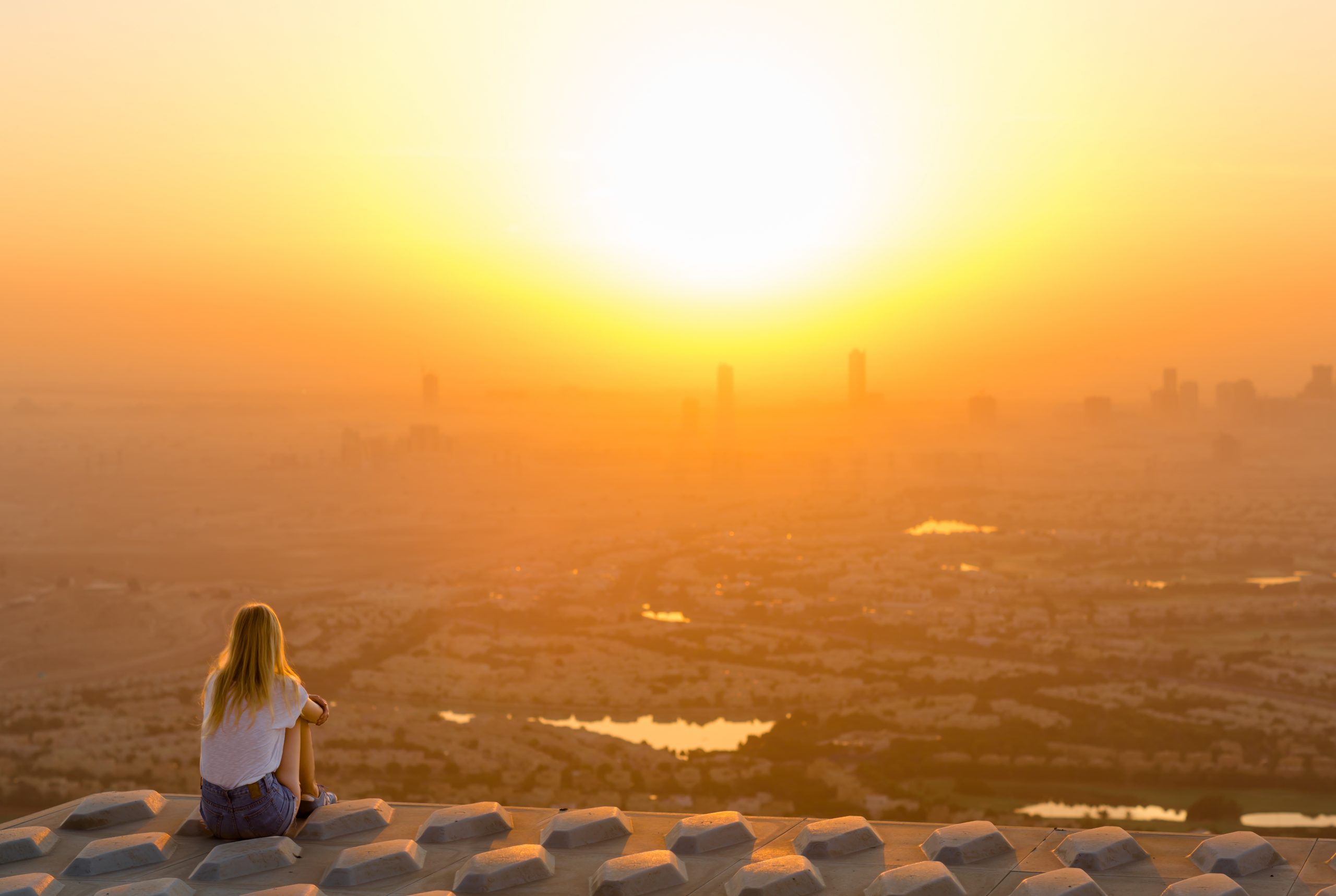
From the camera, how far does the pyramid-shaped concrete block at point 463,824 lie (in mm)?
7242

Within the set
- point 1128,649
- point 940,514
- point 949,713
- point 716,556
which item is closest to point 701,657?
point 949,713

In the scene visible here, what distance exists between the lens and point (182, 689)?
7606 cm

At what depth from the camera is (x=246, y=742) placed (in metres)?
6.99

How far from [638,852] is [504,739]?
55564 millimetres

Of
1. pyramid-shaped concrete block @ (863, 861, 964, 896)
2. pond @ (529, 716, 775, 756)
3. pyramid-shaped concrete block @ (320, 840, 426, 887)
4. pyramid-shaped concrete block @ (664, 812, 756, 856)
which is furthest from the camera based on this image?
pond @ (529, 716, 775, 756)

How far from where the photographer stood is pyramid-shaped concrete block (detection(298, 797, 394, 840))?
288 inches

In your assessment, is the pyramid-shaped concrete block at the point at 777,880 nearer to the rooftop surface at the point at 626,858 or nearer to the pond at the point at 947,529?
the rooftop surface at the point at 626,858

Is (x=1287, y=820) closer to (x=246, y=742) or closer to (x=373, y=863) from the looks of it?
(x=373, y=863)

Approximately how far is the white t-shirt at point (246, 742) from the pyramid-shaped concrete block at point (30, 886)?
95cm

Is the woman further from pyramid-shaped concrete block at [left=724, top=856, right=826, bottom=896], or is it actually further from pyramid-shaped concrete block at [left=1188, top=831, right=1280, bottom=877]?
pyramid-shaped concrete block at [left=1188, top=831, right=1280, bottom=877]

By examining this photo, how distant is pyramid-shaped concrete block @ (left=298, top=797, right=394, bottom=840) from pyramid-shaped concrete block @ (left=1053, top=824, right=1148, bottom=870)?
4.23 m

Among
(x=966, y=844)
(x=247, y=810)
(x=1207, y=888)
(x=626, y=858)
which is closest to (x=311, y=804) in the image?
(x=247, y=810)

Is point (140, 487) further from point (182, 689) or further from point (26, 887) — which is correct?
point (26, 887)

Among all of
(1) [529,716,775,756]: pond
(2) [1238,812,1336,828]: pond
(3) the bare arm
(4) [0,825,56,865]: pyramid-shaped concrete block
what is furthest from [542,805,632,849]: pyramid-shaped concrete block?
(1) [529,716,775,756]: pond
